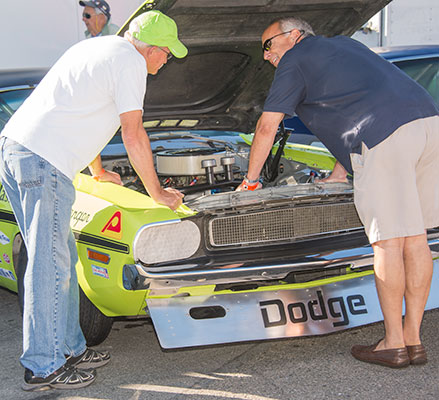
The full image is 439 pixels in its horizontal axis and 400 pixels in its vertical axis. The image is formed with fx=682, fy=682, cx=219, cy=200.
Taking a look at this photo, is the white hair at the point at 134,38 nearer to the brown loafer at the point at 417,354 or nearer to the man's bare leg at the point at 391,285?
the man's bare leg at the point at 391,285

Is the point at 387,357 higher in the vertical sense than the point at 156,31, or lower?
lower

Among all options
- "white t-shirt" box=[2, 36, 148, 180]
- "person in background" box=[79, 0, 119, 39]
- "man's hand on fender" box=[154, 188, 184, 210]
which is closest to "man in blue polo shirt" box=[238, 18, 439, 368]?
"man's hand on fender" box=[154, 188, 184, 210]

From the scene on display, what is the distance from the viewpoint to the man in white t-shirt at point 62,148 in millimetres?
2807

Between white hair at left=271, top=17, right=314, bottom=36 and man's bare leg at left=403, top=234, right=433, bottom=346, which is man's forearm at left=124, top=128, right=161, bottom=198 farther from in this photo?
man's bare leg at left=403, top=234, right=433, bottom=346

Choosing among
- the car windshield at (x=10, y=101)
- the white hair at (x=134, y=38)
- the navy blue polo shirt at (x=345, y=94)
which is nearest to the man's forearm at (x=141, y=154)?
the white hair at (x=134, y=38)

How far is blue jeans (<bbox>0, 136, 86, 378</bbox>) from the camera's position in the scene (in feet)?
9.25

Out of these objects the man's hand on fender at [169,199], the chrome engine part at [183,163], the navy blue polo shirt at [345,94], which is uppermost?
the navy blue polo shirt at [345,94]

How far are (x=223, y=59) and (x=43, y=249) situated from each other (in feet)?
6.53

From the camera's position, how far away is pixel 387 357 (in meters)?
3.00

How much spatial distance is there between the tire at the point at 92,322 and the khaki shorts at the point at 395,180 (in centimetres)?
133

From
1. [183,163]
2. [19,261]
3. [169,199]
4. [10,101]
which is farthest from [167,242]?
[10,101]

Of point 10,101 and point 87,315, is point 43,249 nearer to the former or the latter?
point 87,315

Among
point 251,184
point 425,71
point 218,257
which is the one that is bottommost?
point 218,257

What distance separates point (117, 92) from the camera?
9.12 feet
